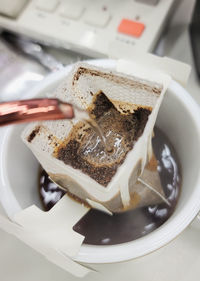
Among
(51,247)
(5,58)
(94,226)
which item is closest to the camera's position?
(51,247)

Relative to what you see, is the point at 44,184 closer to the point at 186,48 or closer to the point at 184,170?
the point at 184,170

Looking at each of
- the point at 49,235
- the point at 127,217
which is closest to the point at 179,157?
the point at 127,217

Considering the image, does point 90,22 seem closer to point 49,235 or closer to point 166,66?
point 166,66

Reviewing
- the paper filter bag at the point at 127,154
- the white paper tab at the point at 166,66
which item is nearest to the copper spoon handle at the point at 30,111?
the paper filter bag at the point at 127,154

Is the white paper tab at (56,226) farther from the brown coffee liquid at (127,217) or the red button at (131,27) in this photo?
the red button at (131,27)

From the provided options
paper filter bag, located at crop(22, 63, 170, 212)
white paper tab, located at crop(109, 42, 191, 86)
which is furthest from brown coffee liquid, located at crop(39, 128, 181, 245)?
white paper tab, located at crop(109, 42, 191, 86)

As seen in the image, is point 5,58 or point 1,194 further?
point 5,58

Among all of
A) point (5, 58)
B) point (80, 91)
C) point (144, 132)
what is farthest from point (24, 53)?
point (144, 132)
